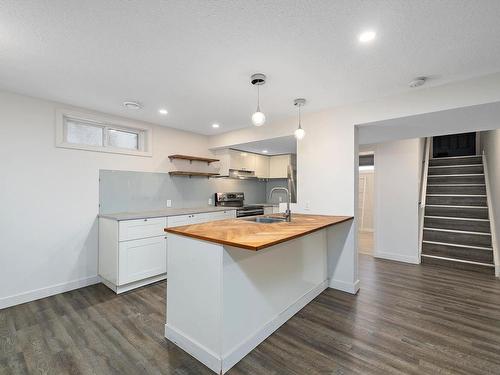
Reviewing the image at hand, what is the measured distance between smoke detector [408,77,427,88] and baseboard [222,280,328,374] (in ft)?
8.11

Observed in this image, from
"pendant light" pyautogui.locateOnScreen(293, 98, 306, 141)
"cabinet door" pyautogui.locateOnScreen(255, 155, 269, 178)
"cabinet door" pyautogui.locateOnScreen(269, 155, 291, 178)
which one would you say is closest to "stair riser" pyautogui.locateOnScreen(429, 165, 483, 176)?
"cabinet door" pyautogui.locateOnScreen(269, 155, 291, 178)

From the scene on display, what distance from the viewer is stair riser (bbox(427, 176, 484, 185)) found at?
4758mm

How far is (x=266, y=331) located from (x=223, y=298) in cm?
69

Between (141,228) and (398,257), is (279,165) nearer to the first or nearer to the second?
(398,257)

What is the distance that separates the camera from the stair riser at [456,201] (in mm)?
4387

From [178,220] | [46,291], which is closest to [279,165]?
[178,220]

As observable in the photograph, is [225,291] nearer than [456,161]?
Yes

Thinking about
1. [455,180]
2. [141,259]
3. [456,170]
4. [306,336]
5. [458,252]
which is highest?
[456,170]

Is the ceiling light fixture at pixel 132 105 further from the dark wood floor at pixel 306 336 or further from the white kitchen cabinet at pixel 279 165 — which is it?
the white kitchen cabinet at pixel 279 165

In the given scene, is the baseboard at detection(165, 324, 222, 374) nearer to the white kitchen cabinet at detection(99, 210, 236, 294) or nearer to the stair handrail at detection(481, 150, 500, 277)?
the white kitchen cabinet at detection(99, 210, 236, 294)

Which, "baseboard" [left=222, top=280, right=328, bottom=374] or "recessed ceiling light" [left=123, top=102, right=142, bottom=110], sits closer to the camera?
"baseboard" [left=222, top=280, right=328, bottom=374]

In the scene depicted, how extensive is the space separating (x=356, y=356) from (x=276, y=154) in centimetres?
441

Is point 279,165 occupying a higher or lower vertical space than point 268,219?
higher

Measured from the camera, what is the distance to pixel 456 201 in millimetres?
4594
